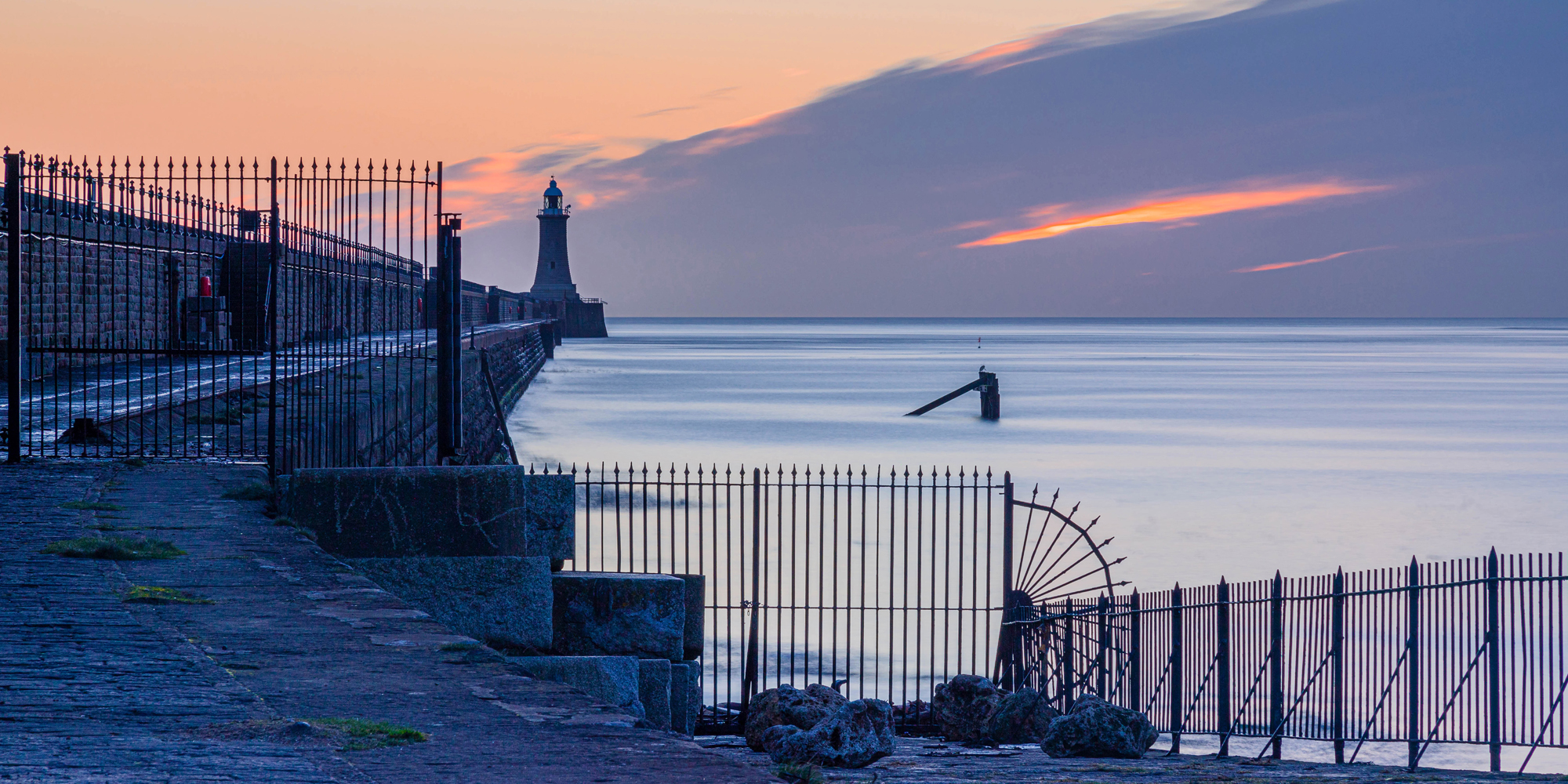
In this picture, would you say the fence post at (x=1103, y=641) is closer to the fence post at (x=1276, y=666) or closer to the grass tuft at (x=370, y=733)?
the fence post at (x=1276, y=666)

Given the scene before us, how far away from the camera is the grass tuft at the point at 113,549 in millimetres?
6590

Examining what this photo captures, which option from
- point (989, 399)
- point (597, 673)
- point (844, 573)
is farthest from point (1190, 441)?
point (597, 673)

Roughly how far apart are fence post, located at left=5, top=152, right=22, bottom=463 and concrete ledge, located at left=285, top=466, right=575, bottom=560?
3445 millimetres

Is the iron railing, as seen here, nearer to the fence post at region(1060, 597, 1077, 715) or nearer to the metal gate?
the metal gate

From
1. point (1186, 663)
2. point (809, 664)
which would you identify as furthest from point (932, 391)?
point (1186, 663)

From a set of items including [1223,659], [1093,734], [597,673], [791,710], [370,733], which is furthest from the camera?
[1223,659]

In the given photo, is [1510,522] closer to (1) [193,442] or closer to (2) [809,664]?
(2) [809,664]

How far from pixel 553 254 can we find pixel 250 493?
114 metres

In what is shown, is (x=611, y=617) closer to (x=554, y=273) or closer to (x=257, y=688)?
(x=257, y=688)

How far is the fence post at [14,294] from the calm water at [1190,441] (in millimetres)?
15388

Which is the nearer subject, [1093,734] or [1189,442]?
[1093,734]

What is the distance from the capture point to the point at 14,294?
1009cm

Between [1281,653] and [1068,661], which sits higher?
[1281,653]

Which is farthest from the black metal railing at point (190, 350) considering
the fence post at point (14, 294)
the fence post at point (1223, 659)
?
the fence post at point (1223, 659)
